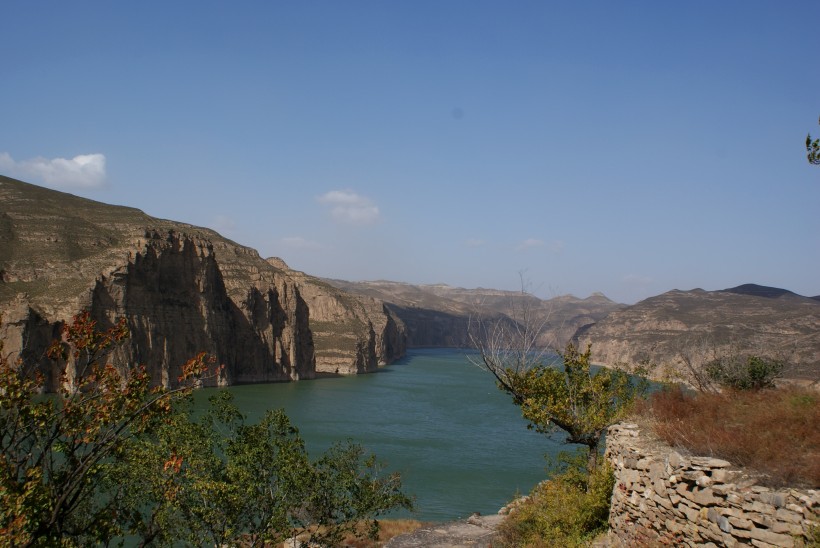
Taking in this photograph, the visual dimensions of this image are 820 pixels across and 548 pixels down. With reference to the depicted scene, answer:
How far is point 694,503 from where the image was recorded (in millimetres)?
8758

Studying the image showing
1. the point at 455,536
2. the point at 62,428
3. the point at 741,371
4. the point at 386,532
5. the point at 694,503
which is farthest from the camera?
the point at 386,532

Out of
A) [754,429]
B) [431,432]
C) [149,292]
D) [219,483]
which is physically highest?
[149,292]

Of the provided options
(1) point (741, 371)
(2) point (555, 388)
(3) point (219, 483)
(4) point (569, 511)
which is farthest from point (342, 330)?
(4) point (569, 511)

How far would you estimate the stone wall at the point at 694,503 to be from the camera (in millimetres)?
7426

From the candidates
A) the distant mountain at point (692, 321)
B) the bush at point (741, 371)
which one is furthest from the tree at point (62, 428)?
the distant mountain at point (692, 321)

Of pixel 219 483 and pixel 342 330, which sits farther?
pixel 342 330

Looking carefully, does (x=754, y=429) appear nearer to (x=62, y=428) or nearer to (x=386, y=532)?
(x=62, y=428)

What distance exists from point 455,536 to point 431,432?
37448 mm

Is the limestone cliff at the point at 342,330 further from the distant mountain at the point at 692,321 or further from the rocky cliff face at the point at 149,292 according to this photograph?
the distant mountain at the point at 692,321

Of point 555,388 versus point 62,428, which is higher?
point 62,428

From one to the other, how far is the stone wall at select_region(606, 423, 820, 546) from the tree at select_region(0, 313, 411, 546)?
25.3 feet

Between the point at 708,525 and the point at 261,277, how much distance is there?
11074 centimetres

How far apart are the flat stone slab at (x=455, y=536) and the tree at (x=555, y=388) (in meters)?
5.13

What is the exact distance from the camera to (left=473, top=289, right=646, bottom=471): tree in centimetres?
1628
